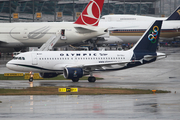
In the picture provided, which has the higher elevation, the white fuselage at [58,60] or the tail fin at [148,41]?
the tail fin at [148,41]

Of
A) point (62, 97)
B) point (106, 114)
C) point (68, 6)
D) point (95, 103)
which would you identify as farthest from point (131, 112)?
point (68, 6)

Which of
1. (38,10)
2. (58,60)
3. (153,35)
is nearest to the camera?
(58,60)

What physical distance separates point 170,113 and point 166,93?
821 cm

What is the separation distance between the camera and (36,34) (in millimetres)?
66375

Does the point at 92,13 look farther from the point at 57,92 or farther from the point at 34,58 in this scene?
the point at 57,92

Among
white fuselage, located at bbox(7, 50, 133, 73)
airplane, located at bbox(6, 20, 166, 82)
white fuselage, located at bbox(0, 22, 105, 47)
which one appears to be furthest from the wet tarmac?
white fuselage, located at bbox(0, 22, 105, 47)

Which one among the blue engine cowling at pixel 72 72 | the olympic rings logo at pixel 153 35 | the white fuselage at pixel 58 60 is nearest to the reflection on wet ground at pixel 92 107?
the blue engine cowling at pixel 72 72

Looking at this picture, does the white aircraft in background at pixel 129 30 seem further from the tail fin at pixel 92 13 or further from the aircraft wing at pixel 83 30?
the tail fin at pixel 92 13

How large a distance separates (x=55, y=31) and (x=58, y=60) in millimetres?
30061

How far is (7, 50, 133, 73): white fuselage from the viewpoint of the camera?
36281 millimetres

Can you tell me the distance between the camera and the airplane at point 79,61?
3619 cm

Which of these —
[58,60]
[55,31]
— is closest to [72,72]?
[58,60]

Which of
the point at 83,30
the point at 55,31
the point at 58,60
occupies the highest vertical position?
the point at 83,30

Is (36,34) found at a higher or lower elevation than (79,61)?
higher
